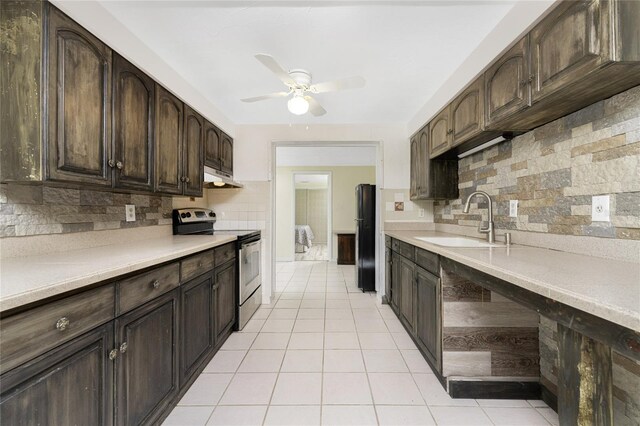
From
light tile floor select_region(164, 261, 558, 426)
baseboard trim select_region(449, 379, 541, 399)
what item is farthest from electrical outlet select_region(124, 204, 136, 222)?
baseboard trim select_region(449, 379, 541, 399)

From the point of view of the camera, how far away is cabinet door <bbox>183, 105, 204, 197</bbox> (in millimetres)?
2348

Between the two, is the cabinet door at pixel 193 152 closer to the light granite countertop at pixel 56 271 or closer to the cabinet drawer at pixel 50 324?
the light granite countertop at pixel 56 271

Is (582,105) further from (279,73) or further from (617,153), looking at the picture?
(279,73)

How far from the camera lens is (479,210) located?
2393 mm

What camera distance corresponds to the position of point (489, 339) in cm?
172

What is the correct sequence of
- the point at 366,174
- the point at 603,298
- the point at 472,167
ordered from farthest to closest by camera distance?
the point at 366,174, the point at 472,167, the point at 603,298

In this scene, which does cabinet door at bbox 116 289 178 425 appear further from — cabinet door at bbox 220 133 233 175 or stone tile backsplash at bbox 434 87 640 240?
stone tile backsplash at bbox 434 87 640 240

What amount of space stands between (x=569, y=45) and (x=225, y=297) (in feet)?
8.63

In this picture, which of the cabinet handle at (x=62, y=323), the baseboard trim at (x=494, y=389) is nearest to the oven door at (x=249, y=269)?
the cabinet handle at (x=62, y=323)

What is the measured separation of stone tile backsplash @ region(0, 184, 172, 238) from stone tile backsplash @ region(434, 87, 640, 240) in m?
2.78

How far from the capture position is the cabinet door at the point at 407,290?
92.4 inches

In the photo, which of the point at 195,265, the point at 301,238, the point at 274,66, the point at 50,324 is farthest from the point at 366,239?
the point at 301,238

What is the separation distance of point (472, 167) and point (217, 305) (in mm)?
2567

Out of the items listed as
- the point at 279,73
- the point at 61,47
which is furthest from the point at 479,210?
the point at 61,47
